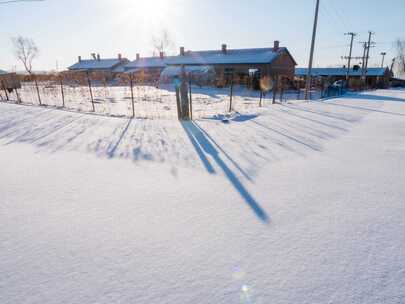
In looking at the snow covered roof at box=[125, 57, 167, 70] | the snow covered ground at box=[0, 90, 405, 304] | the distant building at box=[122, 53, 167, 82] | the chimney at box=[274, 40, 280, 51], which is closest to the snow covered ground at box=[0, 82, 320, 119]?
the snow covered ground at box=[0, 90, 405, 304]

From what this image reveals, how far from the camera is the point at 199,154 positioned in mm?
4195

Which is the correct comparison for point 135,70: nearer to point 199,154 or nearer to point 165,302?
point 199,154

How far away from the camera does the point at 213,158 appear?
3.99 meters

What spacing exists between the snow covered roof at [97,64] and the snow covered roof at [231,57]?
1511 centimetres

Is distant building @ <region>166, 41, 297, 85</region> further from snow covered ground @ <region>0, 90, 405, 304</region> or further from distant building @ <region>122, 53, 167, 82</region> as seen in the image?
snow covered ground @ <region>0, 90, 405, 304</region>

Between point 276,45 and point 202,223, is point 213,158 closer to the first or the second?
point 202,223

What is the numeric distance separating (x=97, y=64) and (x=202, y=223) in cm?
5195

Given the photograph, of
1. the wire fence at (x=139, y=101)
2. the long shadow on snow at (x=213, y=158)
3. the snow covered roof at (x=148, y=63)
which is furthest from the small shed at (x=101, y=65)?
the long shadow on snow at (x=213, y=158)

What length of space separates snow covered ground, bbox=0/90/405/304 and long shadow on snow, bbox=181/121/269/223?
0.02 meters

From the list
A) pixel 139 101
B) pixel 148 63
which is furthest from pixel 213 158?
pixel 148 63

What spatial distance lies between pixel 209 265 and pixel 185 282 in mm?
222

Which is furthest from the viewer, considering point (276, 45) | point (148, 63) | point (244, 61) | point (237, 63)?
point (148, 63)

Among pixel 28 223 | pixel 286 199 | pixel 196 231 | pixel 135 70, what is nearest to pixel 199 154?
pixel 286 199

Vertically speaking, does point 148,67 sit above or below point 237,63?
above
